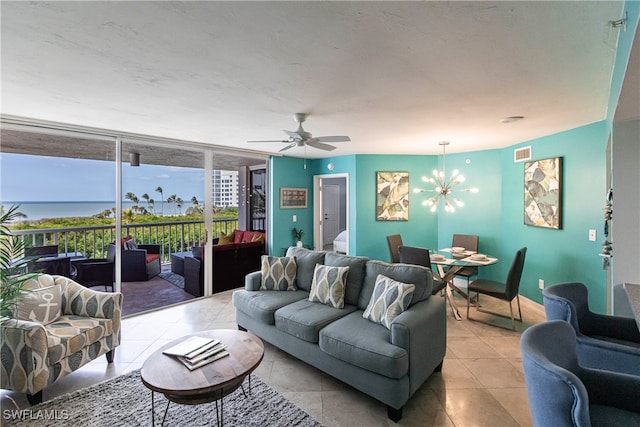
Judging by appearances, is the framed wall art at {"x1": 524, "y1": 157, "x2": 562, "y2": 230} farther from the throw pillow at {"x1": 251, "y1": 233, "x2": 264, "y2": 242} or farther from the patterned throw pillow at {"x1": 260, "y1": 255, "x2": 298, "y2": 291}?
the throw pillow at {"x1": 251, "y1": 233, "x2": 264, "y2": 242}

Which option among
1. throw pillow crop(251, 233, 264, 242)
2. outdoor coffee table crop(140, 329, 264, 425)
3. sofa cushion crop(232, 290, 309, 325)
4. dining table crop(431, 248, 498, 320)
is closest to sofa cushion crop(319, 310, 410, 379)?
outdoor coffee table crop(140, 329, 264, 425)

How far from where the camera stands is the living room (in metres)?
2.33

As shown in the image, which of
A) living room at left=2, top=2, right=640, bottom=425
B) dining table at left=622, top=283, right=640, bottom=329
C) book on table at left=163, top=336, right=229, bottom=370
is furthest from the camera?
living room at left=2, top=2, right=640, bottom=425

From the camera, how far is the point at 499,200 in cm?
483

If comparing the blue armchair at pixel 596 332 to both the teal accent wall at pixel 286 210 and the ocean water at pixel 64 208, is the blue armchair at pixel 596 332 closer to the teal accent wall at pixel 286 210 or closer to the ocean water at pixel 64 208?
the teal accent wall at pixel 286 210

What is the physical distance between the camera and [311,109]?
2.87 m

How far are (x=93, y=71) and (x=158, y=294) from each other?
3693mm

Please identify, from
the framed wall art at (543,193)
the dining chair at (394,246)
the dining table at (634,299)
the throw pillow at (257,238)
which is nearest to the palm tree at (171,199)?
the throw pillow at (257,238)

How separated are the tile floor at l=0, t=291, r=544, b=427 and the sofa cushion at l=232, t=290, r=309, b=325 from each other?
41cm

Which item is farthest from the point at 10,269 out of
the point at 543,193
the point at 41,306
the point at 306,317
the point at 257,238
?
the point at 543,193

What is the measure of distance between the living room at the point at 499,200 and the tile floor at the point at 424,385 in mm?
40

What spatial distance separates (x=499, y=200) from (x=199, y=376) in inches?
199

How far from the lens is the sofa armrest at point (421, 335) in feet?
6.77

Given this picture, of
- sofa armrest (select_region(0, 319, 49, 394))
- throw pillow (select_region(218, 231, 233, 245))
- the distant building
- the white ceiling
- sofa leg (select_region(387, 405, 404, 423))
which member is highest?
the white ceiling
